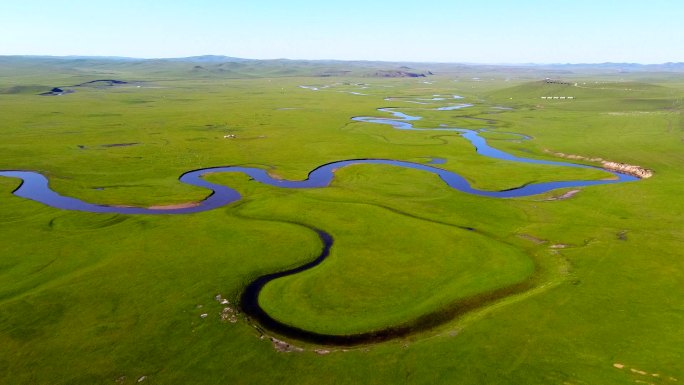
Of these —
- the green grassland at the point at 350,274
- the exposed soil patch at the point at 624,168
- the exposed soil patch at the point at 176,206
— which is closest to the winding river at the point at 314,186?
the exposed soil patch at the point at 176,206

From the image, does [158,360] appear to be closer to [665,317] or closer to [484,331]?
[484,331]

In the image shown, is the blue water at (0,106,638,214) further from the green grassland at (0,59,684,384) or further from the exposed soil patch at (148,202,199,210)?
the green grassland at (0,59,684,384)

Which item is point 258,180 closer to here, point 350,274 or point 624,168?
point 350,274

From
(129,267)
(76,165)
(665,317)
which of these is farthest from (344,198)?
(76,165)

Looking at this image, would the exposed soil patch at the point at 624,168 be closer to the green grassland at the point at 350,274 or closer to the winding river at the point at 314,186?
the winding river at the point at 314,186

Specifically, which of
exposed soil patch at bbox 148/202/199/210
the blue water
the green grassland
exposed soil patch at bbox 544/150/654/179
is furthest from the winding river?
exposed soil patch at bbox 544/150/654/179
